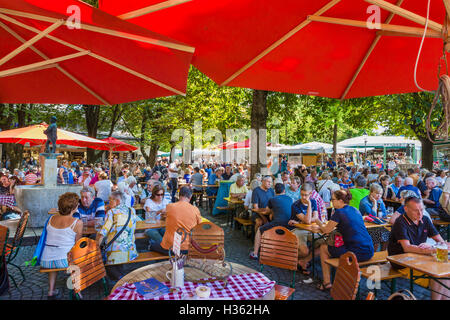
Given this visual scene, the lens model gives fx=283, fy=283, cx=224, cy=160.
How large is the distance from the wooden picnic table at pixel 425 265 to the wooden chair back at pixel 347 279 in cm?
95

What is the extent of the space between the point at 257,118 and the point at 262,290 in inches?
265

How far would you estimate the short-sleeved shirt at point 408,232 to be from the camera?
12.6ft

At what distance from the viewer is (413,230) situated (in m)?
3.87

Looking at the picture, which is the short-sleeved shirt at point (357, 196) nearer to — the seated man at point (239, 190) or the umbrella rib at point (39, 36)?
the seated man at point (239, 190)

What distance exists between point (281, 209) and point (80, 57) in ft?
14.3

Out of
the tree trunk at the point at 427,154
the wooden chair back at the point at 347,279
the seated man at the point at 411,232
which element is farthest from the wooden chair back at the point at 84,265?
the tree trunk at the point at 427,154

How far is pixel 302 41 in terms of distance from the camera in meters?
3.41

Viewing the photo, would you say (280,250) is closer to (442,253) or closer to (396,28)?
(442,253)

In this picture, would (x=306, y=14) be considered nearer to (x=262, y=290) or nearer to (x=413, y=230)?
(x=262, y=290)

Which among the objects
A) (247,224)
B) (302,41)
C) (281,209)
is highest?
(302,41)

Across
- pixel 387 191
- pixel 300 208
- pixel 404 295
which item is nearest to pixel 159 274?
pixel 404 295
